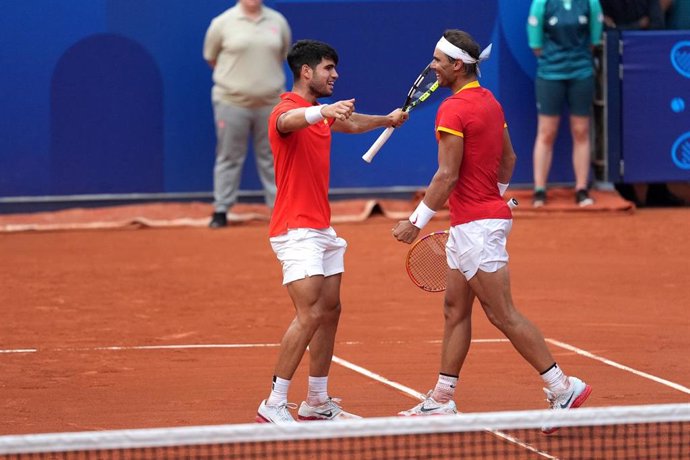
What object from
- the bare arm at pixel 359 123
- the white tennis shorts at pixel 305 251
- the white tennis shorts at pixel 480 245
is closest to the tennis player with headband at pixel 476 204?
the white tennis shorts at pixel 480 245

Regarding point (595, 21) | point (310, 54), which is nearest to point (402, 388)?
point (310, 54)

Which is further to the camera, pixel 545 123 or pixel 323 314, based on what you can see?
pixel 545 123

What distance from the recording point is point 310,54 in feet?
23.5

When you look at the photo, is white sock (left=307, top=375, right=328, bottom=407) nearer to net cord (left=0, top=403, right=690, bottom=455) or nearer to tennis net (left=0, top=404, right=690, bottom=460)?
tennis net (left=0, top=404, right=690, bottom=460)

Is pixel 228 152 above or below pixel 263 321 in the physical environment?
above

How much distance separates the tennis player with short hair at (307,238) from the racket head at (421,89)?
10 cm

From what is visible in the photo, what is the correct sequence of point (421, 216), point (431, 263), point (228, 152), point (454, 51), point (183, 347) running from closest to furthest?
point (421, 216), point (454, 51), point (431, 263), point (183, 347), point (228, 152)

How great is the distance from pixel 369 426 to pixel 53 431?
2.72 meters

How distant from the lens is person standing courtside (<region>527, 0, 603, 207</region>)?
14625 millimetres

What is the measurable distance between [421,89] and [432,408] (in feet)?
6.03

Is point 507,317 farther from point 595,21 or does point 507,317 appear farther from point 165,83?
point 165,83

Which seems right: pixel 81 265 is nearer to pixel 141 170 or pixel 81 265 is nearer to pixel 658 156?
pixel 141 170

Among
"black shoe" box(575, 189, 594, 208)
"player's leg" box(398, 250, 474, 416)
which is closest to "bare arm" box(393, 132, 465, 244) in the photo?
"player's leg" box(398, 250, 474, 416)

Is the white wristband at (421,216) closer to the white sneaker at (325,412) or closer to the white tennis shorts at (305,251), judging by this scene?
the white tennis shorts at (305,251)
